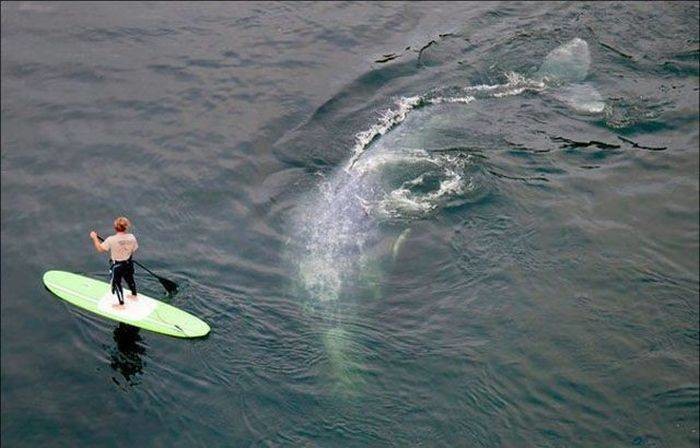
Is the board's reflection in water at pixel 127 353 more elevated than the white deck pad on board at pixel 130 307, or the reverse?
the white deck pad on board at pixel 130 307

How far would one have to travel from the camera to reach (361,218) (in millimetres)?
15641

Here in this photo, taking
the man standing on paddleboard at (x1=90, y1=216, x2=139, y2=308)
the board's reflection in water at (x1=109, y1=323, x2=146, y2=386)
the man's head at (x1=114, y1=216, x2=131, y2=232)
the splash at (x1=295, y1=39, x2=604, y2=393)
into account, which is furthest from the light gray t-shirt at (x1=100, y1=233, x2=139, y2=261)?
the splash at (x1=295, y1=39, x2=604, y2=393)

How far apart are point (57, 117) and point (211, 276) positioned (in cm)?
809

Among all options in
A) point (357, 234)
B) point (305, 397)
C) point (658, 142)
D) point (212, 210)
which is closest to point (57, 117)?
point (212, 210)

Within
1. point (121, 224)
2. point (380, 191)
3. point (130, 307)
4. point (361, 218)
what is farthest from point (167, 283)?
point (380, 191)

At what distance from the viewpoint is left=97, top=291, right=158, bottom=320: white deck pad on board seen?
13.1 m

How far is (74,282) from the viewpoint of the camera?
14148 mm

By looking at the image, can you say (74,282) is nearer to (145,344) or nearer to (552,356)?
(145,344)

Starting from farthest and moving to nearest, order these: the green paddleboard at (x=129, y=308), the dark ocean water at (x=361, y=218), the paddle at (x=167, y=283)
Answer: the paddle at (x=167, y=283)
the green paddleboard at (x=129, y=308)
the dark ocean water at (x=361, y=218)

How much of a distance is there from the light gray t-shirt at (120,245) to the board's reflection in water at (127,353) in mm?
1570

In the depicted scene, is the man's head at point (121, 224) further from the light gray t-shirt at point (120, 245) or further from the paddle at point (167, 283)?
the paddle at point (167, 283)

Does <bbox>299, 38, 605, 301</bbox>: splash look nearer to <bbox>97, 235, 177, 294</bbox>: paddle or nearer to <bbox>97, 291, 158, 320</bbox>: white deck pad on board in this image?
<bbox>97, 235, 177, 294</bbox>: paddle

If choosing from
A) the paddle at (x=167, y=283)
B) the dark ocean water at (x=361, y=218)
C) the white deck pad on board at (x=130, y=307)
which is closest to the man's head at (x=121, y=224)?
the paddle at (x=167, y=283)

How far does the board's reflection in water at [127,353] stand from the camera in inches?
494
